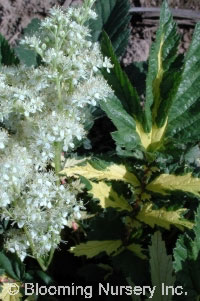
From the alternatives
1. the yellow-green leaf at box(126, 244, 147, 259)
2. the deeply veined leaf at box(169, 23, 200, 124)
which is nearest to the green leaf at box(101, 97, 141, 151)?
the deeply veined leaf at box(169, 23, 200, 124)

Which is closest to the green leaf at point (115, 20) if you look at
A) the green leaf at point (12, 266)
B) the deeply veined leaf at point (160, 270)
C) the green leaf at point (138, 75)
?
the green leaf at point (138, 75)

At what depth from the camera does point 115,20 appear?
1.85 meters

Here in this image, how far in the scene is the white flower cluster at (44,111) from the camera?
1062mm

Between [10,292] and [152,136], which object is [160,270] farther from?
[10,292]

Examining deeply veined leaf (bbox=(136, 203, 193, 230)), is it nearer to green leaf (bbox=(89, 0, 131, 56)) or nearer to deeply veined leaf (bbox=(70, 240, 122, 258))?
deeply veined leaf (bbox=(70, 240, 122, 258))

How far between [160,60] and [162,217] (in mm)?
422

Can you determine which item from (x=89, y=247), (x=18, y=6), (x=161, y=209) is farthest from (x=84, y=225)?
(x=18, y=6)

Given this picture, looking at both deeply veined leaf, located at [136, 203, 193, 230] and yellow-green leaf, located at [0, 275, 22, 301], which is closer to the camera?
deeply veined leaf, located at [136, 203, 193, 230]

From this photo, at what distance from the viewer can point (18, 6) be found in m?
2.67

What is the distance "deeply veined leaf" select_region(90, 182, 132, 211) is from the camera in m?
1.23

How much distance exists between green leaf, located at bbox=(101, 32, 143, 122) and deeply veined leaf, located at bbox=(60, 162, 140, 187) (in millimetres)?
150

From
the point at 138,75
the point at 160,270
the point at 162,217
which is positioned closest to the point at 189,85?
the point at 162,217

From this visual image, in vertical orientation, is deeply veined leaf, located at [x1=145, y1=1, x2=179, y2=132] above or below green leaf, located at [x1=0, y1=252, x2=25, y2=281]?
above

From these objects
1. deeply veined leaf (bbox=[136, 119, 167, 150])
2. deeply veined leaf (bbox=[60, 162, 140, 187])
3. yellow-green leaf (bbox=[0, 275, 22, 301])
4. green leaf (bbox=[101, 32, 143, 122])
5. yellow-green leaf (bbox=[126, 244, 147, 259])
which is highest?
green leaf (bbox=[101, 32, 143, 122])
